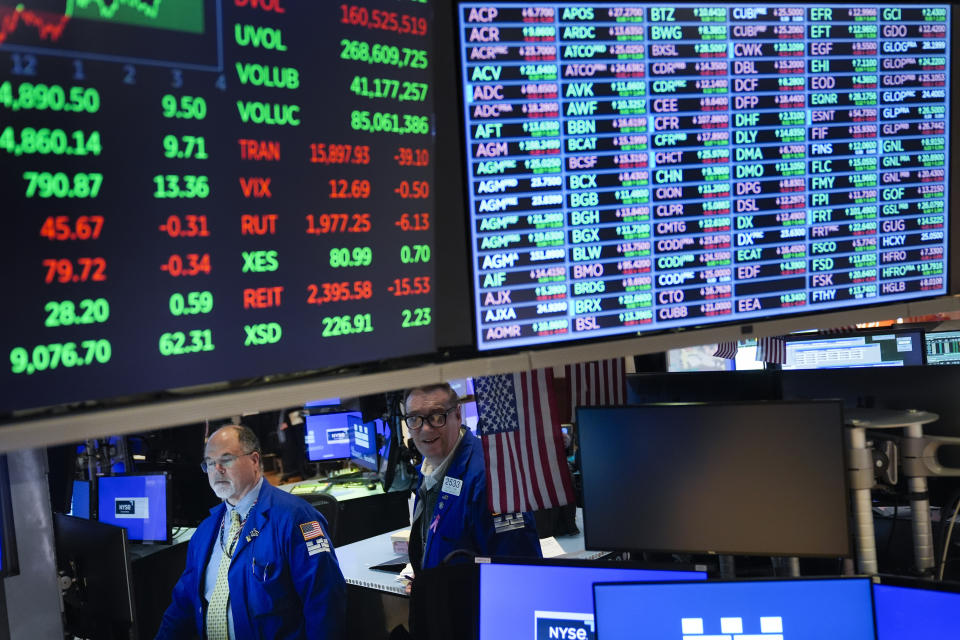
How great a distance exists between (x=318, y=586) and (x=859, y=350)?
435 centimetres

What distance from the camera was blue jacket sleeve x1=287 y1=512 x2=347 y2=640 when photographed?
3.68 m

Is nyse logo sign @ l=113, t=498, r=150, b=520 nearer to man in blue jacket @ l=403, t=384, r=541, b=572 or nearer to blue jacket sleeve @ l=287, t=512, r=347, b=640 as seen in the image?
blue jacket sleeve @ l=287, t=512, r=347, b=640

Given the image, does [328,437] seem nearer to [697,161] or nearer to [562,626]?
[562,626]

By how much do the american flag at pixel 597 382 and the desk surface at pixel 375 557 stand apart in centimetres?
77

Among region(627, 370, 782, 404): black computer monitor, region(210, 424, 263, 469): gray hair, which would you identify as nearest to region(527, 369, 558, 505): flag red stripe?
region(627, 370, 782, 404): black computer monitor

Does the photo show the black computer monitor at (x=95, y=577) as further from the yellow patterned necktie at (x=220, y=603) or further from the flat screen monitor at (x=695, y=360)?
the flat screen monitor at (x=695, y=360)

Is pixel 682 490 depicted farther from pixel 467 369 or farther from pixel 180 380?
pixel 180 380

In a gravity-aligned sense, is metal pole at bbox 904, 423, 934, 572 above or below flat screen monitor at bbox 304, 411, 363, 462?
above

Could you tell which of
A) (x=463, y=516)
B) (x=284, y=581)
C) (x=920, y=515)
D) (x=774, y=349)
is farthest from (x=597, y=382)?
(x=774, y=349)

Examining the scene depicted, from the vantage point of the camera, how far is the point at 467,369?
78.5 inches

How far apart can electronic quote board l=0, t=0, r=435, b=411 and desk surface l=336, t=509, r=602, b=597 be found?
2545 mm

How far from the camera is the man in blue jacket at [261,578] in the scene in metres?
3.71

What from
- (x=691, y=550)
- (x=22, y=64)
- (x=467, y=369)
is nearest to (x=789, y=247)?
(x=691, y=550)

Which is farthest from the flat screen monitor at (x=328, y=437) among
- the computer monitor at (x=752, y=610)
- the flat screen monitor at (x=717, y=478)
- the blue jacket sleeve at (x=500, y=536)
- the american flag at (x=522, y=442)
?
the computer monitor at (x=752, y=610)
